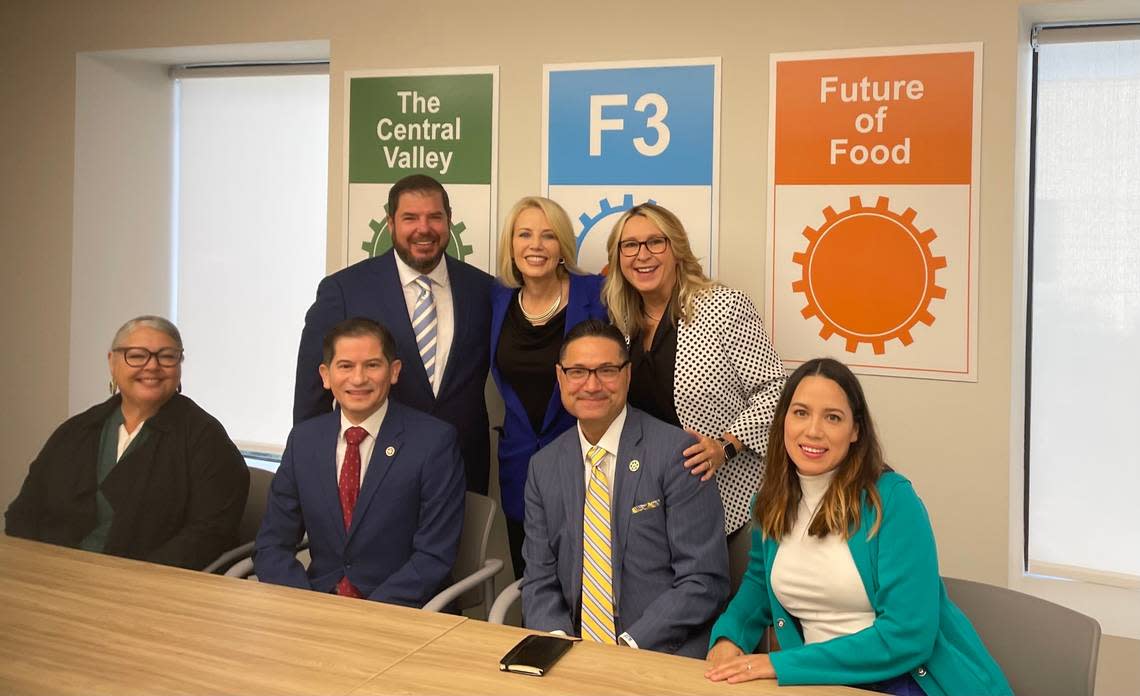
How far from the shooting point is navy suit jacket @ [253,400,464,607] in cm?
292

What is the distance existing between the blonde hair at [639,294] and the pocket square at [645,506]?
0.71 m

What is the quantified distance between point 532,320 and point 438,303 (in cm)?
43

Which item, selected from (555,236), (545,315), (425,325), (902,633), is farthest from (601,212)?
(902,633)

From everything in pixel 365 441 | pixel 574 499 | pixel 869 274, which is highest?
pixel 869 274

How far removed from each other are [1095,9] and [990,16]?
0.33 metres

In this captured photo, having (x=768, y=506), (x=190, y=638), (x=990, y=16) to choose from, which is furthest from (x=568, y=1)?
(x=190, y=638)

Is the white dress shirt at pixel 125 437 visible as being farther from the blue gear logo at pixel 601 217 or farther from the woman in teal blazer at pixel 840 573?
the woman in teal blazer at pixel 840 573

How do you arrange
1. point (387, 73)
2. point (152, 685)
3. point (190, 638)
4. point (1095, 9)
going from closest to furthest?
point (152, 685) < point (190, 638) < point (1095, 9) < point (387, 73)

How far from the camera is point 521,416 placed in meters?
3.39

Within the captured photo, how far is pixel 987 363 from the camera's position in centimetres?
345

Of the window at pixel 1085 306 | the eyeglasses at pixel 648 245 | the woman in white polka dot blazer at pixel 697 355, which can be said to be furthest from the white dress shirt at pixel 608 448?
the window at pixel 1085 306

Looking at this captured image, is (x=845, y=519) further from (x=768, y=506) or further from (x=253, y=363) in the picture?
(x=253, y=363)

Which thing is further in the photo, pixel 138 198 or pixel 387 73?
pixel 138 198

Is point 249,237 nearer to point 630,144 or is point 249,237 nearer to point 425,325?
point 425,325
